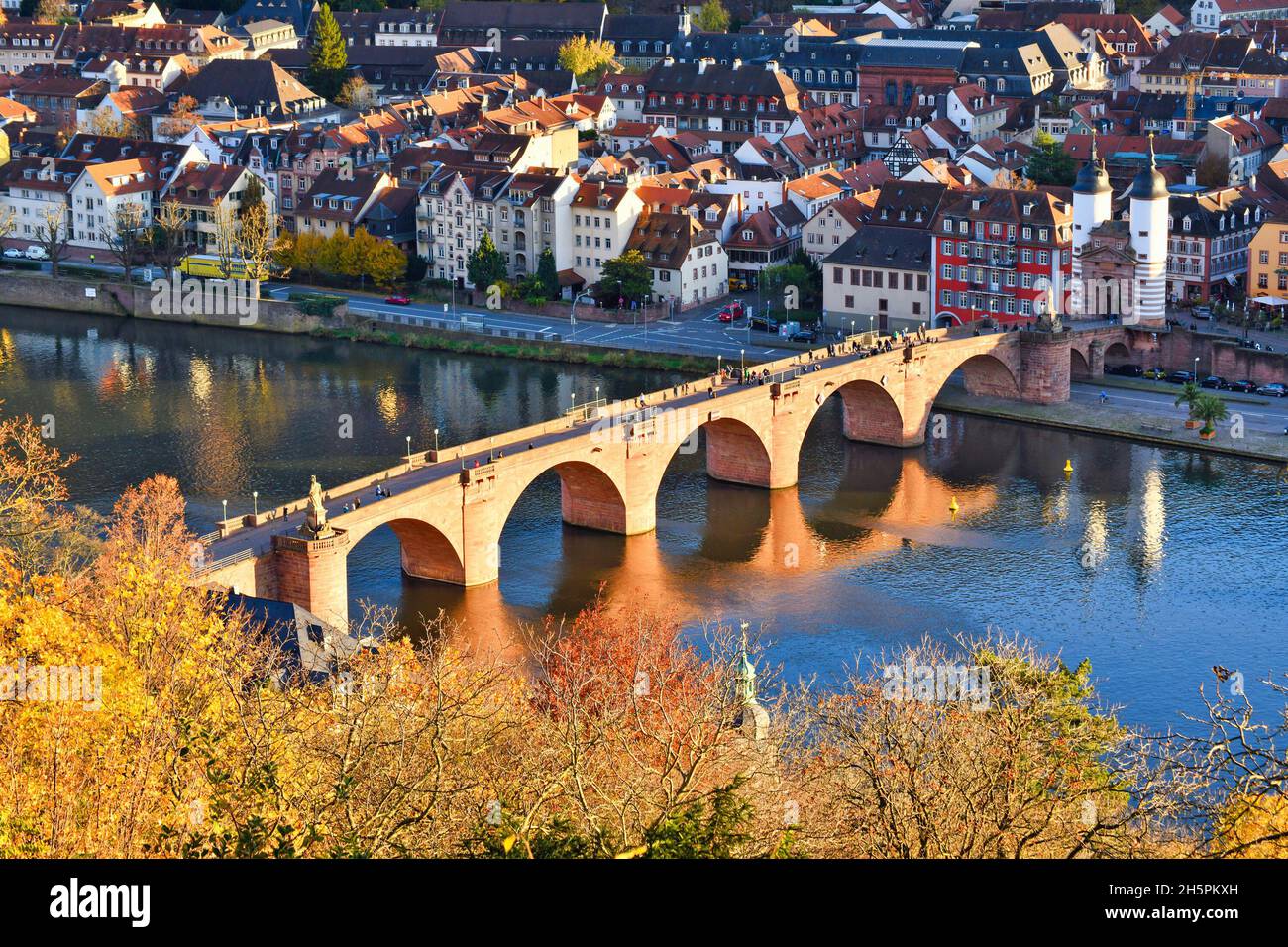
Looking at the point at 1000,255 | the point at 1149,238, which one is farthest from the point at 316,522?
the point at 1149,238

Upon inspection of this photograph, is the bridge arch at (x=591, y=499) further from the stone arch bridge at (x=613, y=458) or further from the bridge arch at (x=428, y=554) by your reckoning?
the bridge arch at (x=428, y=554)

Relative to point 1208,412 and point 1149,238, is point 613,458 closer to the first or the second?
point 1208,412

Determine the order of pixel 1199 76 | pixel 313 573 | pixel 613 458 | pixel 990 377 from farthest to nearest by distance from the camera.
Result: pixel 1199 76, pixel 990 377, pixel 613 458, pixel 313 573

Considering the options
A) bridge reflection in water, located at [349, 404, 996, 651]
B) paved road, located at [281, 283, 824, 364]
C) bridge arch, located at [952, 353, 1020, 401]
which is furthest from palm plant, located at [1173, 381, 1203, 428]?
paved road, located at [281, 283, 824, 364]

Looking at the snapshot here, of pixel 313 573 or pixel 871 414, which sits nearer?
pixel 313 573

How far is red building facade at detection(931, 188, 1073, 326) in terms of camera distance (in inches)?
3465

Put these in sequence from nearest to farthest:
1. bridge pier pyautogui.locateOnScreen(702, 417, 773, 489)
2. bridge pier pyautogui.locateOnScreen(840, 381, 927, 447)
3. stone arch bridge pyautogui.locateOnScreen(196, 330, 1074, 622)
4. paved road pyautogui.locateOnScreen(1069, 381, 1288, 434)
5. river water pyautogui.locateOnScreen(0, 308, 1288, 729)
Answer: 1. stone arch bridge pyautogui.locateOnScreen(196, 330, 1074, 622)
2. river water pyautogui.locateOnScreen(0, 308, 1288, 729)
3. bridge pier pyautogui.locateOnScreen(702, 417, 773, 489)
4. bridge pier pyautogui.locateOnScreen(840, 381, 927, 447)
5. paved road pyautogui.locateOnScreen(1069, 381, 1288, 434)

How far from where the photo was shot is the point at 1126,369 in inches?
3383

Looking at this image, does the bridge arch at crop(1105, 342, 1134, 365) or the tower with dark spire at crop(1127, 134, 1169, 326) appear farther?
the bridge arch at crop(1105, 342, 1134, 365)

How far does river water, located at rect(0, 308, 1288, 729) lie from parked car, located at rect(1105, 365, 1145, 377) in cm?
683

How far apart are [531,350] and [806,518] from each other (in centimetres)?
2477

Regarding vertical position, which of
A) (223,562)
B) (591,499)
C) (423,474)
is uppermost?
(423,474)

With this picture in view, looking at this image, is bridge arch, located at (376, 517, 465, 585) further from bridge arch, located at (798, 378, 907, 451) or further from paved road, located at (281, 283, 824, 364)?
paved road, located at (281, 283, 824, 364)
